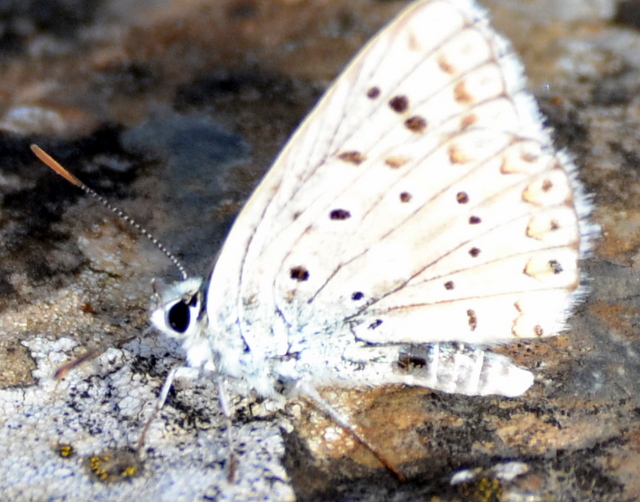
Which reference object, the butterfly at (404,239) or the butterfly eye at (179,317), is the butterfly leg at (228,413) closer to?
the butterfly at (404,239)

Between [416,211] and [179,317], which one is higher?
[416,211]

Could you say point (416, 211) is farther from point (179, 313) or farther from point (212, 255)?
point (212, 255)

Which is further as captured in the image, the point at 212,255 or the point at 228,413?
the point at 212,255

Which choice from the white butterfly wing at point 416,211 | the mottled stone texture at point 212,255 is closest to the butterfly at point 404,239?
the white butterfly wing at point 416,211

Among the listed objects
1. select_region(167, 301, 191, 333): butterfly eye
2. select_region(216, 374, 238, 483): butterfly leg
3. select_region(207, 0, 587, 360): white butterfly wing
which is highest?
select_region(207, 0, 587, 360): white butterfly wing

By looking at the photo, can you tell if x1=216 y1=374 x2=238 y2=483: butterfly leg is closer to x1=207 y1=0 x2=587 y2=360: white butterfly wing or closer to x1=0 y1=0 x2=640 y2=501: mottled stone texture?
x1=0 y1=0 x2=640 y2=501: mottled stone texture

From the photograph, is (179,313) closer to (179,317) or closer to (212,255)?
(179,317)

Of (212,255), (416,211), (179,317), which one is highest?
(416,211)

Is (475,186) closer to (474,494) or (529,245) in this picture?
(529,245)

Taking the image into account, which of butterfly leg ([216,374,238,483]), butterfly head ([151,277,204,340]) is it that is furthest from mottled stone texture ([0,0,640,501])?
butterfly head ([151,277,204,340])

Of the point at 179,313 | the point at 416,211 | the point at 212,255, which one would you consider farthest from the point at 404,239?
the point at 212,255
